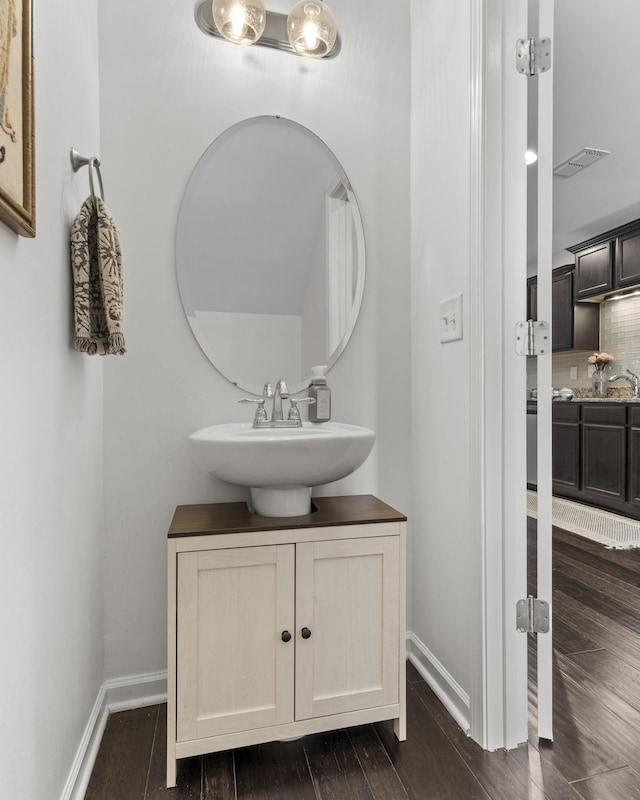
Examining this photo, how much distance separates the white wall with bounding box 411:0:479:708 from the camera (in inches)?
55.4

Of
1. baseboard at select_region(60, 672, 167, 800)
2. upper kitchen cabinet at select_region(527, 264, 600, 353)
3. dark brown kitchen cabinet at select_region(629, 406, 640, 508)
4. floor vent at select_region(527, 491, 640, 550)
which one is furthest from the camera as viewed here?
upper kitchen cabinet at select_region(527, 264, 600, 353)

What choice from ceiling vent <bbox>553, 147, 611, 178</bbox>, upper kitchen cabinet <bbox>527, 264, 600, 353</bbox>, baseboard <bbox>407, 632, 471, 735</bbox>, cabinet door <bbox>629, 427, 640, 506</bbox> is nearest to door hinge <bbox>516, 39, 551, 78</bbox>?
baseboard <bbox>407, 632, 471, 735</bbox>

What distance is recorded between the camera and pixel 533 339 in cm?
129

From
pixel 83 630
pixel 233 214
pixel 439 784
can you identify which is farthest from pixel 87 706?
pixel 233 214

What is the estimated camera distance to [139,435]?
1.53m

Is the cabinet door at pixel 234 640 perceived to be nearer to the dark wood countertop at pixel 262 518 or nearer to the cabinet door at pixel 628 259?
the dark wood countertop at pixel 262 518

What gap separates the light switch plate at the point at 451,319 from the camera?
1.43 meters

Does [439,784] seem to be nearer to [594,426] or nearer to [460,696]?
[460,696]

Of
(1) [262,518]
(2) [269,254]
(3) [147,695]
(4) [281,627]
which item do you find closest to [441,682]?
(4) [281,627]

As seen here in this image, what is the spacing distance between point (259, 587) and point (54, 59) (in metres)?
1.27

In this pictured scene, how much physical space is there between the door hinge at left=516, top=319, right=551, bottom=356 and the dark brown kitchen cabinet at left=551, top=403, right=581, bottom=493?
10.6ft

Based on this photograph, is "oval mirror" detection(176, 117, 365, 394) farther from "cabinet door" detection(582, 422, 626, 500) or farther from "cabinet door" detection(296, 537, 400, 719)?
"cabinet door" detection(582, 422, 626, 500)

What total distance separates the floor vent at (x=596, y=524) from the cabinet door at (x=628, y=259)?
6.09 feet

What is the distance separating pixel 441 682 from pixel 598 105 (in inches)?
116
